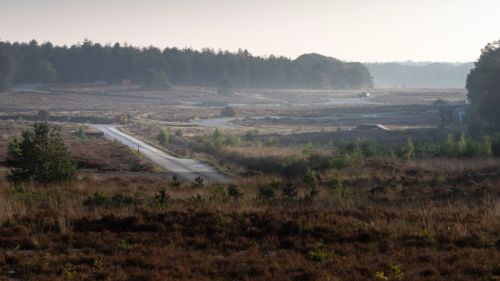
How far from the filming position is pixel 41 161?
2742 cm

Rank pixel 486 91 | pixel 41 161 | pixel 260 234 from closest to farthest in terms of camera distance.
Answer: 1. pixel 260 234
2. pixel 41 161
3. pixel 486 91

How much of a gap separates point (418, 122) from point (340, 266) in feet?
319

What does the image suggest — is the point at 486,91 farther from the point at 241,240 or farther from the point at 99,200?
the point at 241,240

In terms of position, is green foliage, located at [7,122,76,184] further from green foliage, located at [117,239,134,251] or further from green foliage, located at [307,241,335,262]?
green foliage, located at [307,241,335,262]

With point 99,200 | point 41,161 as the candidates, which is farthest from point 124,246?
point 41,161

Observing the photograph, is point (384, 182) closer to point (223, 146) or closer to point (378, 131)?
point (223, 146)

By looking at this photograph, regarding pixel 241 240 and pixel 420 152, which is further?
pixel 420 152

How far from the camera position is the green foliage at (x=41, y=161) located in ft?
89.1

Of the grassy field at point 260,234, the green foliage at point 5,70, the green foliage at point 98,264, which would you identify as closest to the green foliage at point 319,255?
the grassy field at point 260,234

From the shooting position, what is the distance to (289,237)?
1379 centimetres

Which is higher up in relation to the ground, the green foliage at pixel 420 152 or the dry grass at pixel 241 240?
the dry grass at pixel 241 240

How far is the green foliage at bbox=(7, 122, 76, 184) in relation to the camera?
89.1 feet

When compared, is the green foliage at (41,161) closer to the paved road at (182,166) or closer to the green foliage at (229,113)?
the paved road at (182,166)

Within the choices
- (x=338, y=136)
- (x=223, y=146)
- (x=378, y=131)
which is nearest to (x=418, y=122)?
(x=378, y=131)
